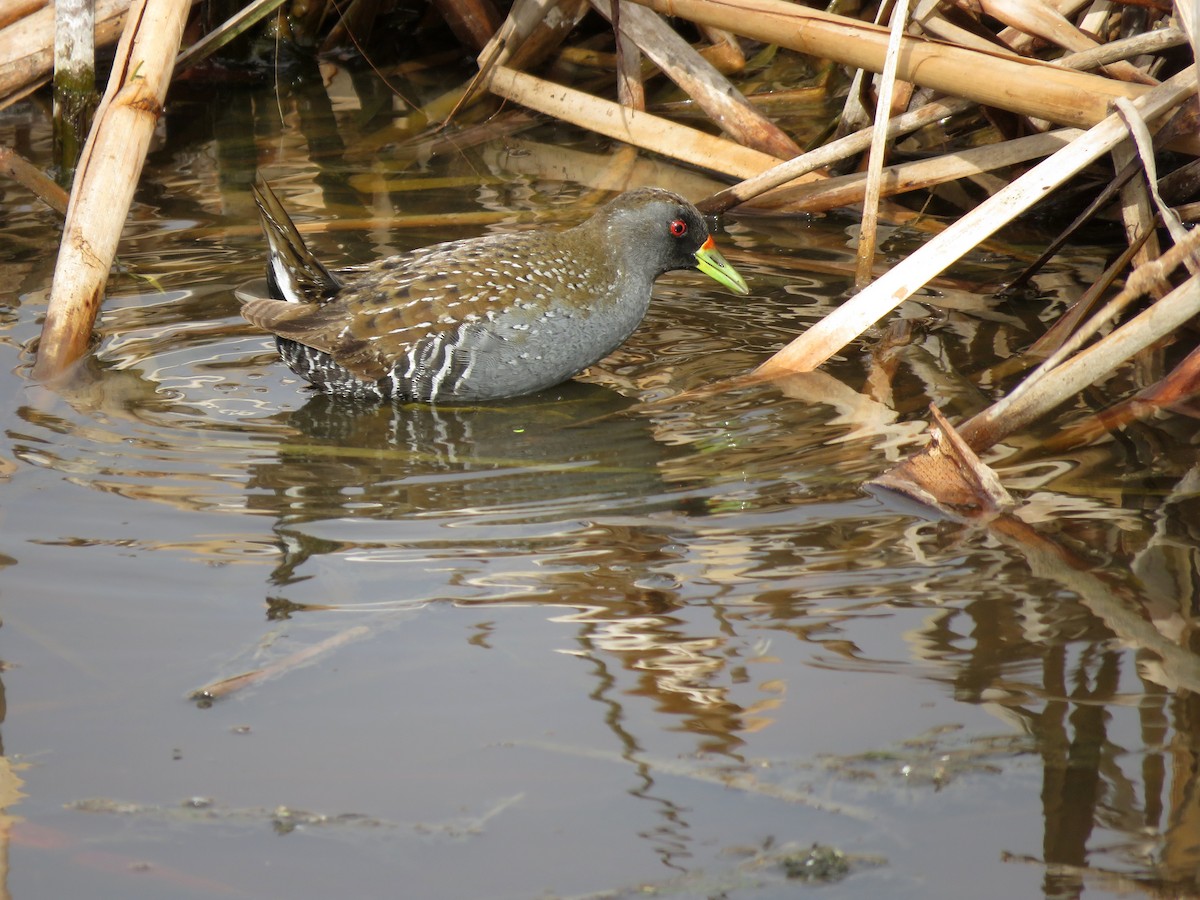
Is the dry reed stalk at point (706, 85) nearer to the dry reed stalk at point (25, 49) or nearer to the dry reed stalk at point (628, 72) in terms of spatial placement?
the dry reed stalk at point (628, 72)

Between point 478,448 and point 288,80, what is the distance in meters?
4.52

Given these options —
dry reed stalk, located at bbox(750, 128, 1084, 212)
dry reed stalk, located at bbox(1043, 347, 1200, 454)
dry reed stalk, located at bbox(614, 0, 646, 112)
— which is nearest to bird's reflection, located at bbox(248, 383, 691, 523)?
dry reed stalk, located at bbox(1043, 347, 1200, 454)

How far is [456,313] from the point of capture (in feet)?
13.2

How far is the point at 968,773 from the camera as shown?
7.28 feet

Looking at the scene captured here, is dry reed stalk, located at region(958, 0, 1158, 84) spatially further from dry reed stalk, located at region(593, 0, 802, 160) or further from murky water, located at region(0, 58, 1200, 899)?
dry reed stalk, located at region(593, 0, 802, 160)

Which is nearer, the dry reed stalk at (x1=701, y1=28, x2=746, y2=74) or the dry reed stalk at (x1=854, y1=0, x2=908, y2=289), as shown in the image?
the dry reed stalk at (x1=854, y1=0, x2=908, y2=289)

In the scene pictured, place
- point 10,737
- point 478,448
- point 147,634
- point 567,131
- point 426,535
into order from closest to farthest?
point 10,737 → point 147,634 → point 426,535 → point 478,448 → point 567,131

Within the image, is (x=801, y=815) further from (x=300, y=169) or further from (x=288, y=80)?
(x=288, y=80)

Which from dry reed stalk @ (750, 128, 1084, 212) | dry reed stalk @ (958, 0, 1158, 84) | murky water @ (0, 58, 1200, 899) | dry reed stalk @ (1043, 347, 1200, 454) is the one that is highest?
dry reed stalk @ (958, 0, 1158, 84)

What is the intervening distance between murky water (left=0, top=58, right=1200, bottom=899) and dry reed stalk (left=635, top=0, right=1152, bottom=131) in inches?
28.2

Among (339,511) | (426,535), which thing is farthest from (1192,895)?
(339,511)

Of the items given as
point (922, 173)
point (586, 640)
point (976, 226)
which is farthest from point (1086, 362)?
point (922, 173)

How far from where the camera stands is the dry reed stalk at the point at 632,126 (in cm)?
530

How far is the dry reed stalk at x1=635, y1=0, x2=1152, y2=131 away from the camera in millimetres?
3916
